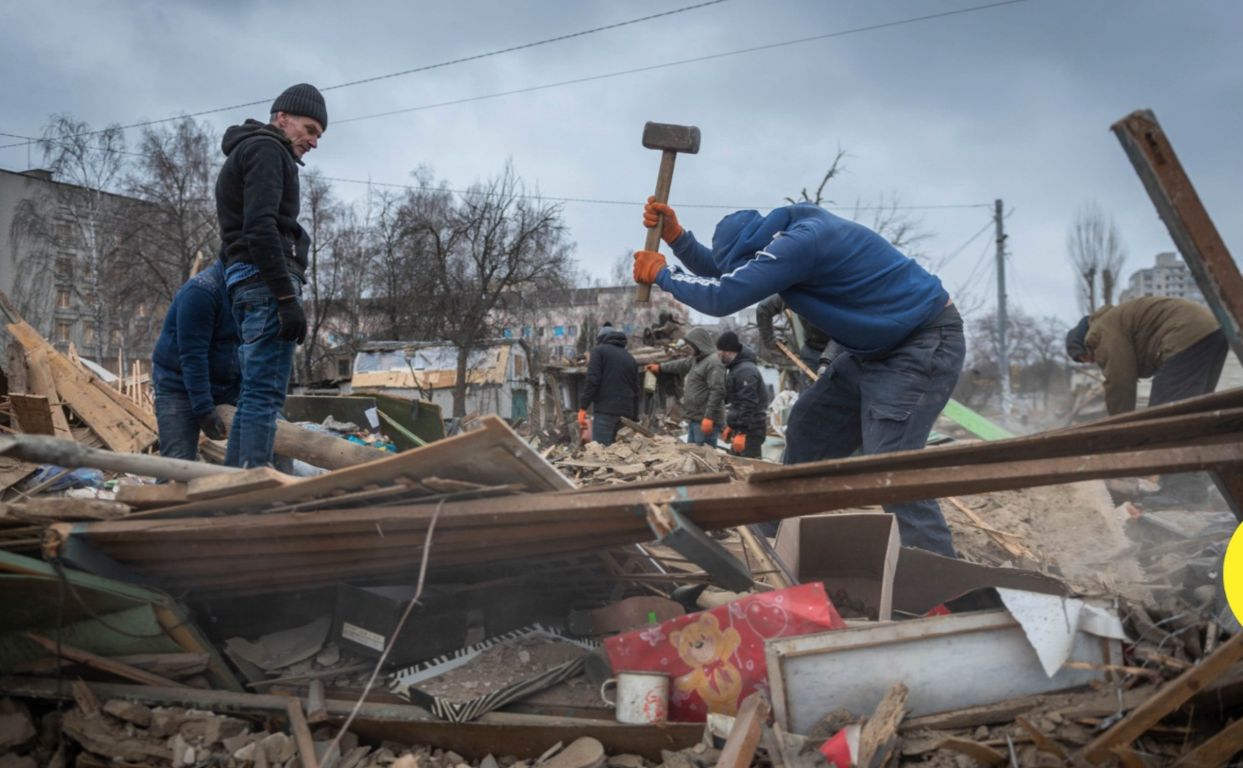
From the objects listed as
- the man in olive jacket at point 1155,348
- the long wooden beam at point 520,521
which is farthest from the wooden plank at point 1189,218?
the man in olive jacket at point 1155,348

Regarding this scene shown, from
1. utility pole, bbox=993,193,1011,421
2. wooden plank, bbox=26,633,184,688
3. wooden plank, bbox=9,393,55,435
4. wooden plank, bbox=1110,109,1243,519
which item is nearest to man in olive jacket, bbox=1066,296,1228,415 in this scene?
wooden plank, bbox=1110,109,1243,519

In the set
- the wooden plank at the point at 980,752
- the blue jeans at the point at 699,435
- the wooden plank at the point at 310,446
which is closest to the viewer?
the wooden plank at the point at 980,752

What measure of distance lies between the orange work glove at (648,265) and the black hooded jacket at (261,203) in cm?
149

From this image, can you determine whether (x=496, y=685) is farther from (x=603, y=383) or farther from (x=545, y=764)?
(x=603, y=383)

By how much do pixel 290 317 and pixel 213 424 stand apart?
0.91 metres

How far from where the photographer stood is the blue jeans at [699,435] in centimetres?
926

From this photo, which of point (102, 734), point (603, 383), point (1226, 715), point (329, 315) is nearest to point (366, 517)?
point (102, 734)

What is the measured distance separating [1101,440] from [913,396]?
4.20 ft

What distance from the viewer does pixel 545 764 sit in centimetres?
223

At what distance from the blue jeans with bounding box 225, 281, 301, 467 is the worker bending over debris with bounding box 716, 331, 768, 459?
211 inches

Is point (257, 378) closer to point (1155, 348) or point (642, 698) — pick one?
point (642, 698)

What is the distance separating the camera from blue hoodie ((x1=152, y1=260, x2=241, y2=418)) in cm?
369

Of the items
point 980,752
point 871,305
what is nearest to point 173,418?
point 871,305

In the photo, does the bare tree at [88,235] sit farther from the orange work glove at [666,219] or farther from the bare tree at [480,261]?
the orange work glove at [666,219]
